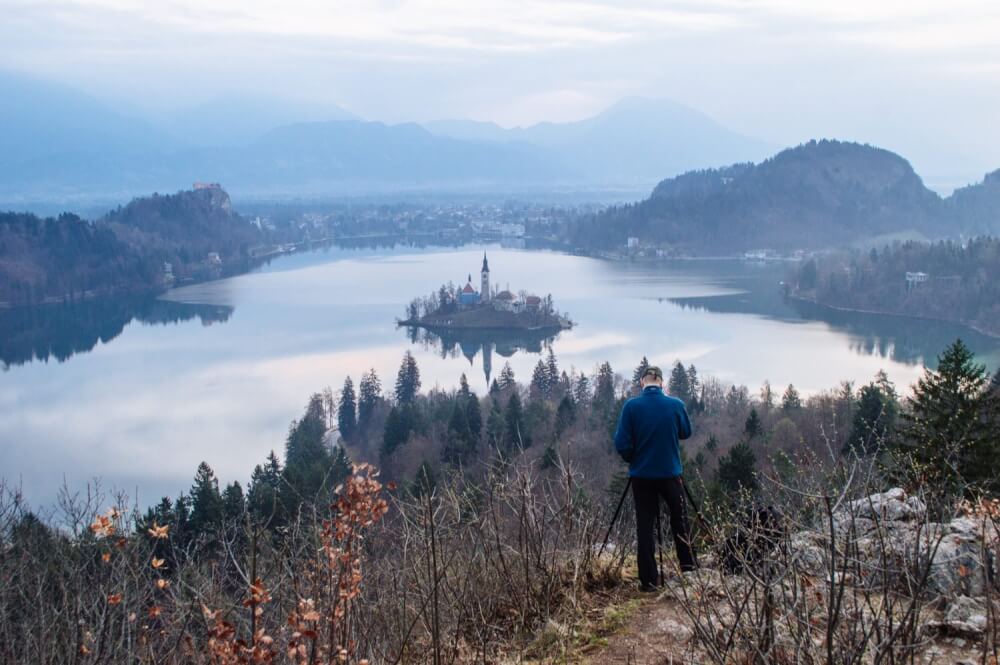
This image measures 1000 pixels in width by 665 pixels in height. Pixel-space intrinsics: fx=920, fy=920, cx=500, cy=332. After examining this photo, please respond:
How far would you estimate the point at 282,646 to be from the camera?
2049 mm

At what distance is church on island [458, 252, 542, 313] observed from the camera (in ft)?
104

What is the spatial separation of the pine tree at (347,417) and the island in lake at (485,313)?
11633 mm

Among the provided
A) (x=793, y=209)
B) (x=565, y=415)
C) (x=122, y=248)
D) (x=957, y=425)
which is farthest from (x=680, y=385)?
(x=793, y=209)

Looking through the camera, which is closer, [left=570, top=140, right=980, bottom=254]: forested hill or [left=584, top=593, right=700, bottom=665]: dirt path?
[left=584, top=593, right=700, bottom=665]: dirt path

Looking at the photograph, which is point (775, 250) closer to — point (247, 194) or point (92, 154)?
point (247, 194)

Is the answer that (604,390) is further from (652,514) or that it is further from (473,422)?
(652,514)

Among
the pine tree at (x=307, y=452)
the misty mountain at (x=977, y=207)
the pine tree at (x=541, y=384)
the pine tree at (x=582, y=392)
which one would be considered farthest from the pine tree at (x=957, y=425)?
the misty mountain at (x=977, y=207)

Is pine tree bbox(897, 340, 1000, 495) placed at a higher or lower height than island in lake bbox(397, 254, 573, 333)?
higher

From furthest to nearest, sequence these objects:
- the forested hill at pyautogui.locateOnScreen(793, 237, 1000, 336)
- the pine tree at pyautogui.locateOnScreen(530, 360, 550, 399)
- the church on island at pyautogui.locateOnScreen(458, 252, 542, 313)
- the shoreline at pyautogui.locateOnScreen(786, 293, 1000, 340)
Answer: the forested hill at pyautogui.locateOnScreen(793, 237, 1000, 336) → the church on island at pyautogui.locateOnScreen(458, 252, 542, 313) → the shoreline at pyautogui.locateOnScreen(786, 293, 1000, 340) → the pine tree at pyautogui.locateOnScreen(530, 360, 550, 399)

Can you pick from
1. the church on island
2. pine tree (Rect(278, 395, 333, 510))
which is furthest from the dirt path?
the church on island

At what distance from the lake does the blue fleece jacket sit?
914 centimetres

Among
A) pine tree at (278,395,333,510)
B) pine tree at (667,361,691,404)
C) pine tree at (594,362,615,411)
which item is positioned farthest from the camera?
pine tree at (667,361,691,404)

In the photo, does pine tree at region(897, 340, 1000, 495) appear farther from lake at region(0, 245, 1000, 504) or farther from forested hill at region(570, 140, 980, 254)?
forested hill at region(570, 140, 980, 254)

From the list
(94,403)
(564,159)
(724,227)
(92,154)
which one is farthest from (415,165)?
(94,403)
